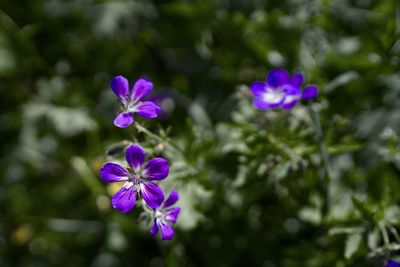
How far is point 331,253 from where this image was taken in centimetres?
325

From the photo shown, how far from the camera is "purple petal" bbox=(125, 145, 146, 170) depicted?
92.7 inches

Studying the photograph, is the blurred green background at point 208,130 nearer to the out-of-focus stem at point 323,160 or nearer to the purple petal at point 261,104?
the out-of-focus stem at point 323,160

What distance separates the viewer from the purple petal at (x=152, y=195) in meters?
2.32

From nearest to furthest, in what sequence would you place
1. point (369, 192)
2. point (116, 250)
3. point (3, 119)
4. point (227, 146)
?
point (227, 146), point (369, 192), point (116, 250), point (3, 119)

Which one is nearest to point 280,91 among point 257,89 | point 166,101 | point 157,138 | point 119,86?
point 257,89

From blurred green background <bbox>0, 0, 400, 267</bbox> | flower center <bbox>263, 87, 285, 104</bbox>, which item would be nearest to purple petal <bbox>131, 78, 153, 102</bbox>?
blurred green background <bbox>0, 0, 400, 267</bbox>

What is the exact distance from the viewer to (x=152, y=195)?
2.35m

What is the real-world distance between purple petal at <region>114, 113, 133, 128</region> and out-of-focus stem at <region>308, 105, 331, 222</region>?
1207 mm

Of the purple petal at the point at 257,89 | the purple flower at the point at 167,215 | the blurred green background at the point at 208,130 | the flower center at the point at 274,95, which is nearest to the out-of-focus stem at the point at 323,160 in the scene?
the blurred green background at the point at 208,130

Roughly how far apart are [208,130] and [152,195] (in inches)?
68.1

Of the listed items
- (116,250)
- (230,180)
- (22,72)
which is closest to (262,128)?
(230,180)

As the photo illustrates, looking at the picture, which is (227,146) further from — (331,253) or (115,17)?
(115,17)

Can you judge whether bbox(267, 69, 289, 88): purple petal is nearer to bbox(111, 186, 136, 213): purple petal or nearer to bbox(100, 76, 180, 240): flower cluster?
bbox(100, 76, 180, 240): flower cluster

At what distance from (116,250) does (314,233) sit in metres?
1.77
